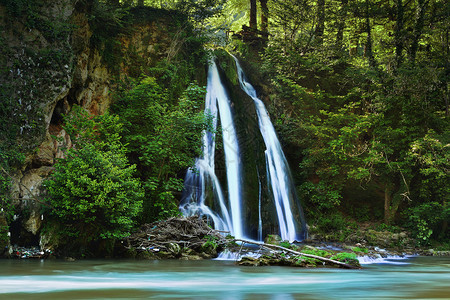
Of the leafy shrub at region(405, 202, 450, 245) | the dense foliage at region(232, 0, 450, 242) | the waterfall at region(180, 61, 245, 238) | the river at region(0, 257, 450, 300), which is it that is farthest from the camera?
the dense foliage at region(232, 0, 450, 242)

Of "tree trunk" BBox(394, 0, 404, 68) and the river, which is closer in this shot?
the river

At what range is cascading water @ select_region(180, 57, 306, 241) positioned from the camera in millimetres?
14531

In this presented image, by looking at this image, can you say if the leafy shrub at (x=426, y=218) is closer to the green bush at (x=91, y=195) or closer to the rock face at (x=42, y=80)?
the green bush at (x=91, y=195)

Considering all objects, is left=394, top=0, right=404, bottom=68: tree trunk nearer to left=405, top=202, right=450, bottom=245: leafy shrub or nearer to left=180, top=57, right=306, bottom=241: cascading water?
left=405, top=202, right=450, bottom=245: leafy shrub

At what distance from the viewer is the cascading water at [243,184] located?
14531mm

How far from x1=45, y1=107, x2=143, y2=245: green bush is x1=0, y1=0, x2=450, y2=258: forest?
0.26ft

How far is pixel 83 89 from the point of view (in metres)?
13.7

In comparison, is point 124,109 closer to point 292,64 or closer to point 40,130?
point 40,130

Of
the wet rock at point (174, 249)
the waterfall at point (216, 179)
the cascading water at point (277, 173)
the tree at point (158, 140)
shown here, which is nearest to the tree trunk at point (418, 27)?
the cascading water at point (277, 173)

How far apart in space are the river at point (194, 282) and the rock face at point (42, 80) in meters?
2.58

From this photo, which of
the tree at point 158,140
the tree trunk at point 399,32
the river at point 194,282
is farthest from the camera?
the tree trunk at point 399,32

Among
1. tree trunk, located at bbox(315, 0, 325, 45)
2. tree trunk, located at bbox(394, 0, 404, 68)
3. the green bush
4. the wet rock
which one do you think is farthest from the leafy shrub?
the green bush

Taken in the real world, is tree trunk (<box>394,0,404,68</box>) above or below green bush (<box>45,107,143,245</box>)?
above

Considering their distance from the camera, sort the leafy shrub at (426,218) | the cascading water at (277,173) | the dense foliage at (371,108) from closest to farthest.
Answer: the cascading water at (277,173) → the leafy shrub at (426,218) → the dense foliage at (371,108)
